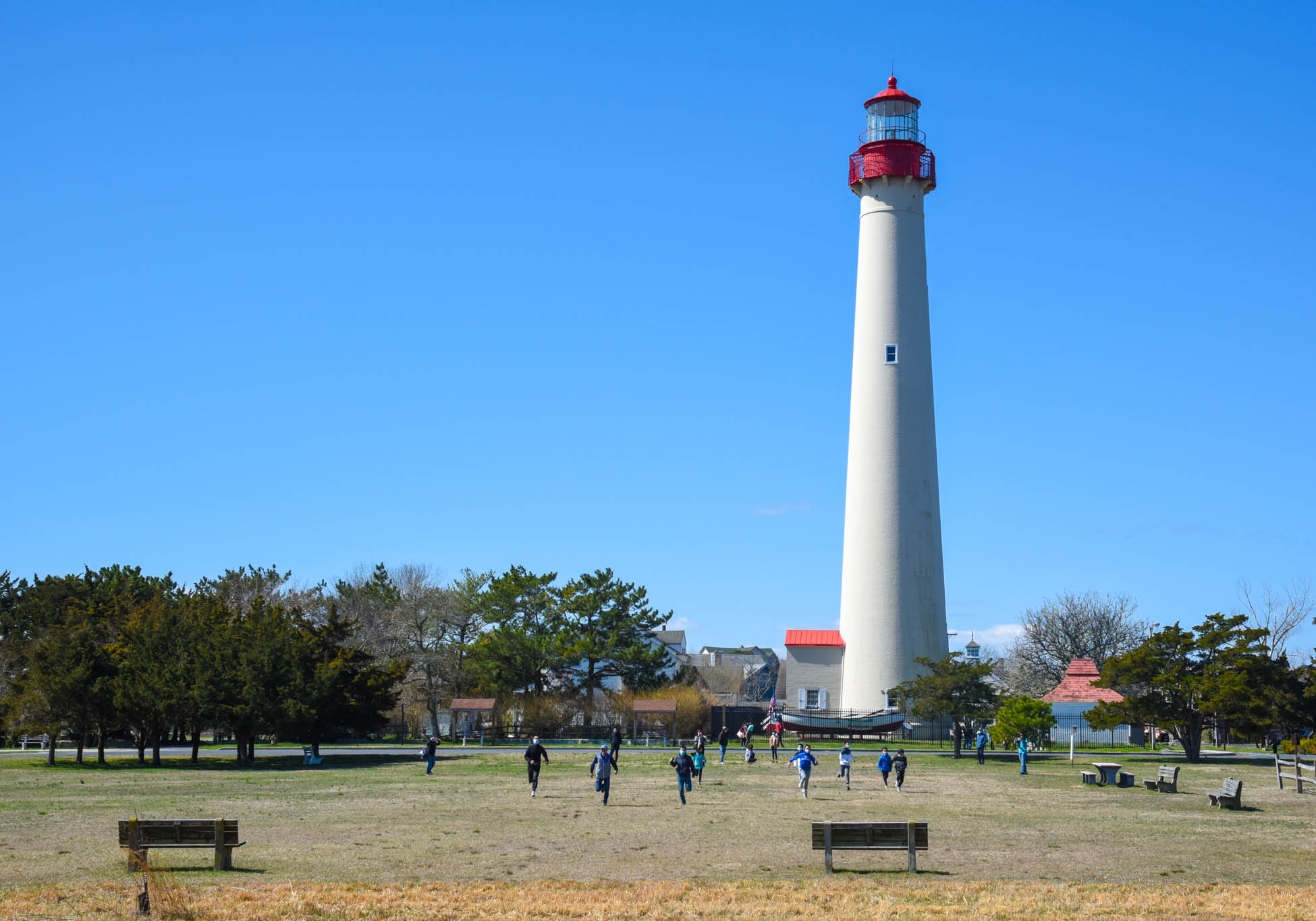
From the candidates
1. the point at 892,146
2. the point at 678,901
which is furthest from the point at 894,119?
the point at 678,901

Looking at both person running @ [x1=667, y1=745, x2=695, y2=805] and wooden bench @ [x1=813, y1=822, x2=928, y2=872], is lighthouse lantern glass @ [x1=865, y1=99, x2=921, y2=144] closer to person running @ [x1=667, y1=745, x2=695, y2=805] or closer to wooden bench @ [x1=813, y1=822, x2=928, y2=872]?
person running @ [x1=667, y1=745, x2=695, y2=805]

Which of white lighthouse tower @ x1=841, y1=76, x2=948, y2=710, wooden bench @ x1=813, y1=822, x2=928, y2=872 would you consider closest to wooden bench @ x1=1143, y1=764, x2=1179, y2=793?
wooden bench @ x1=813, y1=822, x2=928, y2=872

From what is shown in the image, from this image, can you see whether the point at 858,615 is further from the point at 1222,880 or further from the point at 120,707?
the point at 1222,880

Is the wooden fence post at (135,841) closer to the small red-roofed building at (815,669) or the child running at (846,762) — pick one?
the child running at (846,762)

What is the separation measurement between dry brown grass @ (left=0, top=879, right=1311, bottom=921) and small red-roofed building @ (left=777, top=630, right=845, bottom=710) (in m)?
45.3

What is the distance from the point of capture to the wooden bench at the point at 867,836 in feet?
61.8

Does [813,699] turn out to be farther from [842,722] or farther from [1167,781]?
[1167,781]

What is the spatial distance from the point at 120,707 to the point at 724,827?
Result: 30822 millimetres

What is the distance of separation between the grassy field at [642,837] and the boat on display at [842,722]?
17891 millimetres

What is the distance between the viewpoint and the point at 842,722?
60.4 m

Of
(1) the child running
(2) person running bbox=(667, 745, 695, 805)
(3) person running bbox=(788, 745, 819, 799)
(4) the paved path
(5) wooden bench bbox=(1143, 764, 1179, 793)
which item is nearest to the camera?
(2) person running bbox=(667, 745, 695, 805)

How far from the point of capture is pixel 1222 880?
18.8m

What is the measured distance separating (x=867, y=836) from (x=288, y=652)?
111 feet

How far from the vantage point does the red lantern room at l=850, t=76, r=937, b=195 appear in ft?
195
